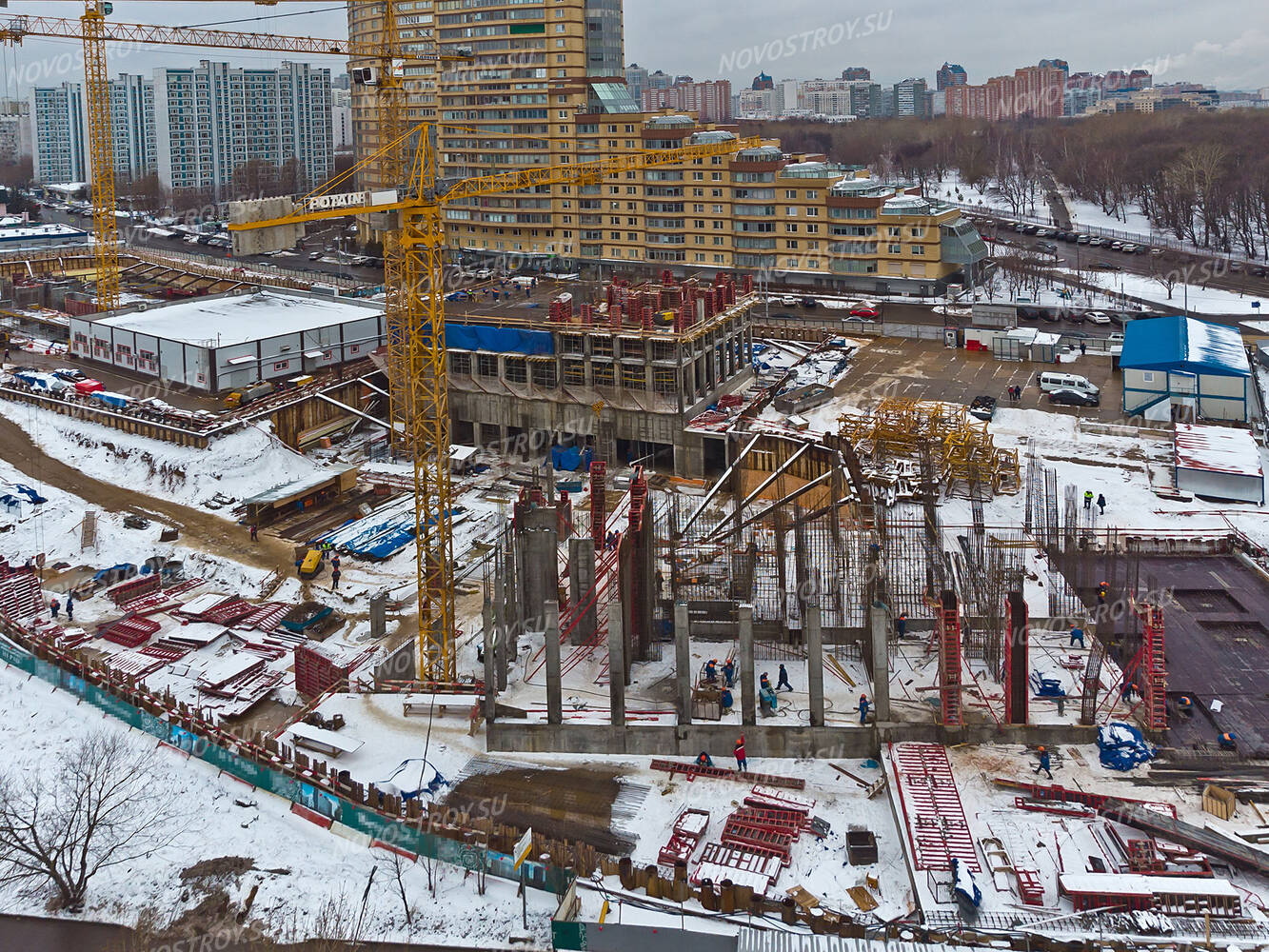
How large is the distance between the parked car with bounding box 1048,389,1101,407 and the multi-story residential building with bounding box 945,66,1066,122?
440 ft

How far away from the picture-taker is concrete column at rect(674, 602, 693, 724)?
19922mm

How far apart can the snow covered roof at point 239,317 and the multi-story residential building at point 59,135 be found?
330 feet

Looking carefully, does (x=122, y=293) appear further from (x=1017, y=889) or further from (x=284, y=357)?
(x=1017, y=889)

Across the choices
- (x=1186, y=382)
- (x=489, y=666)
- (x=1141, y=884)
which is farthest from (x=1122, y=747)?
(x=1186, y=382)

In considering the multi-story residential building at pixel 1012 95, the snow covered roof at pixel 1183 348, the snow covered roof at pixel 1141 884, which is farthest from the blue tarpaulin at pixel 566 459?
the multi-story residential building at pixel 1012 95

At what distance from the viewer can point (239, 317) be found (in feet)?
159

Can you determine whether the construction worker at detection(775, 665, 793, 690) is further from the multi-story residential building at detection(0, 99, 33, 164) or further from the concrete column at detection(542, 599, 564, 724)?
the multi-story residential building at detection(0, 99, 33, 164)

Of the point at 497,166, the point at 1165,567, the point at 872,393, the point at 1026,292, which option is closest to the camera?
the point at 1165,567

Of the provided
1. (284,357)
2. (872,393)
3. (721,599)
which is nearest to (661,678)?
(721,599)

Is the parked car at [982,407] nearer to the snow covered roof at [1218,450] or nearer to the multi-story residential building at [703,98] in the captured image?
the snow covered roof at [1218,450]

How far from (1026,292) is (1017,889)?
1950 inches

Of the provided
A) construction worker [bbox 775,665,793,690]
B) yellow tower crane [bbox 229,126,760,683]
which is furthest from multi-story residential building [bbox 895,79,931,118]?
construction worker [bbox 775,665,793,690]

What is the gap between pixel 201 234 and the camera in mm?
88812

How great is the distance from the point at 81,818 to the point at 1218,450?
31.2 meters
